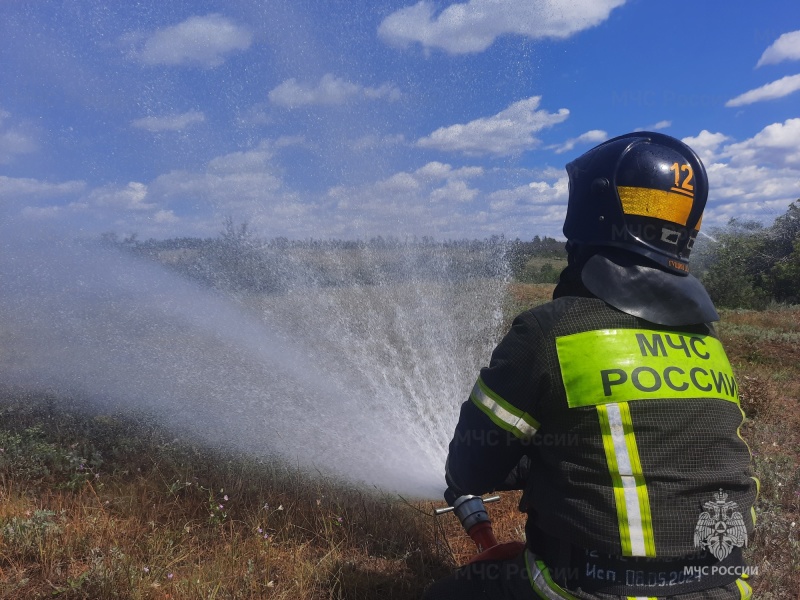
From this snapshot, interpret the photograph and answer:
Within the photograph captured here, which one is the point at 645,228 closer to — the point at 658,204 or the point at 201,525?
the point at 658,204

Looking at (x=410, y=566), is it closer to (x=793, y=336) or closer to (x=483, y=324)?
(x=483, y=324)

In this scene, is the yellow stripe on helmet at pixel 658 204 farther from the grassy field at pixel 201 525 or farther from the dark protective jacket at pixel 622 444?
the grassy field at pixel 201 525

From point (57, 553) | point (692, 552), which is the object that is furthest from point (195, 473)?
point (692, 552)

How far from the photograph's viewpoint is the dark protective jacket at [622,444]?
6.01 feet

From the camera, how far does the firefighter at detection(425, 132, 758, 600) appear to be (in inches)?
72.3

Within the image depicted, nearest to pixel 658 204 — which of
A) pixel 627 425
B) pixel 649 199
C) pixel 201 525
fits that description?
pixel 649 199

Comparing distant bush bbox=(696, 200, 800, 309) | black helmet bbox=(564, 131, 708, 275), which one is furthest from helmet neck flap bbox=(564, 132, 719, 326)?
distant bush bbox=(696, 200, 800, 309)

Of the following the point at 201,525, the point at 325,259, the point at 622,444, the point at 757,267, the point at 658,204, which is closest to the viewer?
the point at 622,444

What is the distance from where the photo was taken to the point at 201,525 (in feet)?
12.0

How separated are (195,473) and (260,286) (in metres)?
5.90

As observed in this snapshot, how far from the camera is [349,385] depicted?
688cm

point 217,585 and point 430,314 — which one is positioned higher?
point 430,314

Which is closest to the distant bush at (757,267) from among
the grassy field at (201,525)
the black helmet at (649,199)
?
the grassy field at (201,525)

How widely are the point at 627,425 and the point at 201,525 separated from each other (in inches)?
114
